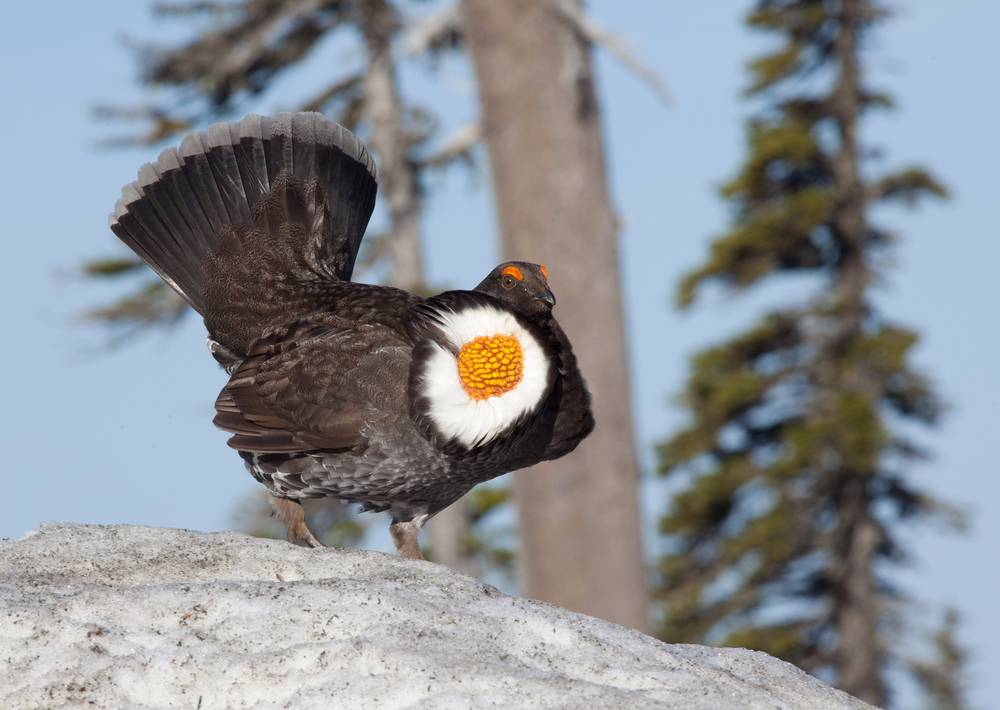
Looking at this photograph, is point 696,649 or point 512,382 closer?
point 696,649

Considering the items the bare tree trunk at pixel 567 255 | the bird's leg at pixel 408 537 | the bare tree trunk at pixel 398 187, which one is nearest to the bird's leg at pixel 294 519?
the bird's leg at pixel 408 537

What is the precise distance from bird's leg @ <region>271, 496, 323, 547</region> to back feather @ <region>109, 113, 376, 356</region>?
78cm

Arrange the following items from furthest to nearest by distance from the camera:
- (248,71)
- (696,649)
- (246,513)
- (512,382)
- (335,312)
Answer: (246,513)
(248,71)
(335,312)
(512,382)
(696,649)

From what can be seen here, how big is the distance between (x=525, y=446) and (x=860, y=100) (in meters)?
12.6

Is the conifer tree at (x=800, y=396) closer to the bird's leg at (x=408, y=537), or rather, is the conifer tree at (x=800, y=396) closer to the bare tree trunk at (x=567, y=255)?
the bare tree trunk at (x=567, y=255)

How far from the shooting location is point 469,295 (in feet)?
17.7

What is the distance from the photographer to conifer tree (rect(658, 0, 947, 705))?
16312 millimetres

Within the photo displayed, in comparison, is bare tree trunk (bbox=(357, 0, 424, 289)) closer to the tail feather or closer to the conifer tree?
the conifer tree

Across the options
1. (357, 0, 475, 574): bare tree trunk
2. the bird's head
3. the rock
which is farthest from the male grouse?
(357, 0, 475, 574): bare tree trunk

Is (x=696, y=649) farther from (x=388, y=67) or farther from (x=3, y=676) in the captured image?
(x=388, y=67)

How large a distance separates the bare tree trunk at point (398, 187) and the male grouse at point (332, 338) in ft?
31.9

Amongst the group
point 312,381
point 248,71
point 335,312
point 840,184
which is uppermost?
point 840,184

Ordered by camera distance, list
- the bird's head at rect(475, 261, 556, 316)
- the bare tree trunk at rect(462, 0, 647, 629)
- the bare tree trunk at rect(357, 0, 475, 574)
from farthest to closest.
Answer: the bare tree trunk at rect(357, 0, 475, 574)
the bare tree trunk at rect(462, 0, 647, 629)
the bird's head at rect(475, 261, 556, 316)

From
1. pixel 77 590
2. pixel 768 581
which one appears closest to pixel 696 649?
pixel 77 590
